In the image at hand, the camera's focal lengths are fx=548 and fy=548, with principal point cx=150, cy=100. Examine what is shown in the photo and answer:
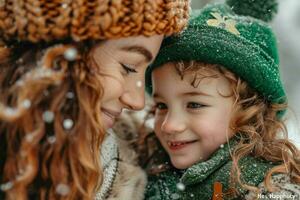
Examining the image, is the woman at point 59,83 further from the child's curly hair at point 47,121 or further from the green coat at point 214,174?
the green coat at point 214,174

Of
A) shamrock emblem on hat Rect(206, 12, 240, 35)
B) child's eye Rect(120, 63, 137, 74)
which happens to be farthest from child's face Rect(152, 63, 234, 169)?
child's eye Rect(120, 63, 137, 74)

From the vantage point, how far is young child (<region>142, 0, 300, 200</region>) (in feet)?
7.50

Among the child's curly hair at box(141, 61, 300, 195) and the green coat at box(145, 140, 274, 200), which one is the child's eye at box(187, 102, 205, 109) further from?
the green coat at box(145, 140, 274, 200)

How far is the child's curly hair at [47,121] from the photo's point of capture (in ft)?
5.79

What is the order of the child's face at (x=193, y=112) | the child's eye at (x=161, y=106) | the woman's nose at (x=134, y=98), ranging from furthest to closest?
the child's eye at (x=161, y=106) < the child's face at (x=193, y=112) < the woman's nose at (x=134, y=98)

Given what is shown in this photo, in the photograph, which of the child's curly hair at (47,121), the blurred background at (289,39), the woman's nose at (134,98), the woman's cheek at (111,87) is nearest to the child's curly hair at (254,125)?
the woman's nose at (134,98)

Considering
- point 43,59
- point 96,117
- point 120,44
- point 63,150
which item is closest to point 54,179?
point 63,150

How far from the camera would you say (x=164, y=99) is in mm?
2451

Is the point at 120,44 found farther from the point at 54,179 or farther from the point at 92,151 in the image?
the point at 54,179

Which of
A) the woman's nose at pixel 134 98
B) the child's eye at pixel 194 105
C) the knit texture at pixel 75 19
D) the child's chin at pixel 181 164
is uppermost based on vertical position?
the knit texture at pixel 75 19

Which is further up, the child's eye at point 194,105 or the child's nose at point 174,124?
the child's eye at point 194,105

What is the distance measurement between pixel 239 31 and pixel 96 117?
0.85 metres

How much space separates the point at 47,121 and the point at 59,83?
0.13 metres

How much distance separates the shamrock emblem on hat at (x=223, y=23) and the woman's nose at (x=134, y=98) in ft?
1.60
